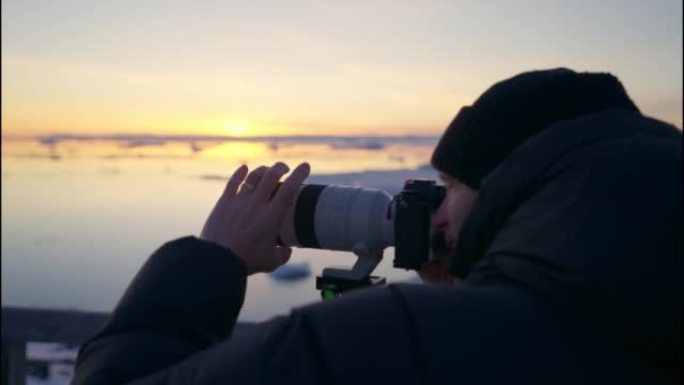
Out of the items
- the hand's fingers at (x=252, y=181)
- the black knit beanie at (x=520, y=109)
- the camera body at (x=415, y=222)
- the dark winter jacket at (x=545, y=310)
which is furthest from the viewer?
the camera body at (x=415, y=222)

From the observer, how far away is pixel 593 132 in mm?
946

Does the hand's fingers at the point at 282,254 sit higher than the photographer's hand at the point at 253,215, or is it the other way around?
the photographer's hand at the point at 253,215

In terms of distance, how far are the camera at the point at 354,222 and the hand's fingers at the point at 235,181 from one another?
0.43 m

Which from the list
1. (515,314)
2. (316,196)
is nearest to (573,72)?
(515,314)

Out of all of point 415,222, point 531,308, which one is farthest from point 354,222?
point 531,308

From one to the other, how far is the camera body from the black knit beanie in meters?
0.61

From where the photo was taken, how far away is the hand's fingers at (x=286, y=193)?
148 cm

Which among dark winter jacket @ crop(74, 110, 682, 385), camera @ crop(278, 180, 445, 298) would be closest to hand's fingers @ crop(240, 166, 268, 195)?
camera @ crop(278, 180, 445, 298)

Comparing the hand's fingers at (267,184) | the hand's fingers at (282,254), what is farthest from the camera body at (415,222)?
the hand's fingers at (267,184)

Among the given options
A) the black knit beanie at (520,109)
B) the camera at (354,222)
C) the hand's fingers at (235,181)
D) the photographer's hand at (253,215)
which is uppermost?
the black knit beanie at (520,109)

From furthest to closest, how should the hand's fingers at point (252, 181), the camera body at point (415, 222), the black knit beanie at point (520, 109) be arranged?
the camera body at point (415, 222), the hand's fingers at point (252, 181), the black knit beanie at point (520, 109)

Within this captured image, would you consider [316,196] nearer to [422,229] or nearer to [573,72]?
[422,229]

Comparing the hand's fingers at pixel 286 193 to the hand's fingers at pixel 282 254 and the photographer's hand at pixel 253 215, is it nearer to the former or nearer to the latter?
the photographer's hand at pixel 253 215

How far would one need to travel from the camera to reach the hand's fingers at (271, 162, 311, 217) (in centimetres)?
148
